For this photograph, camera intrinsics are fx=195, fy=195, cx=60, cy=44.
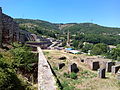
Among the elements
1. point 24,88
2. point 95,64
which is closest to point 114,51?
point 95,64

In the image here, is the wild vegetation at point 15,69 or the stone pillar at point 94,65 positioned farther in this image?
the stone pillar at point 94,65

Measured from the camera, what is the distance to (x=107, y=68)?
859 inches

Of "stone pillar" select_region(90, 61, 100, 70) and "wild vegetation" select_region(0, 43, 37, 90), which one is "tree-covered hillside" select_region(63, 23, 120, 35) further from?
"wild vegetation" select_region(0, 43, 37, 90)

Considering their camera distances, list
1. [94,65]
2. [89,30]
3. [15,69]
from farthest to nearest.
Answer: [89,30] → [94,65] → [15,69]

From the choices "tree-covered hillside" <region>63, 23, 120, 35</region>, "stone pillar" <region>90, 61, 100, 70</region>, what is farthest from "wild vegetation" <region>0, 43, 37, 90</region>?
"tree-covered hillside" <region>63, 23, 120, 35</region>

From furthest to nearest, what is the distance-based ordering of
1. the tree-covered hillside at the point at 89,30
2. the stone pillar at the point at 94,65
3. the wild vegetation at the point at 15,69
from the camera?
the tree-covered hillside at the point at 89,30 < the stone pillar at the point at 94,65 < the wild vegetation at the point at 15,69

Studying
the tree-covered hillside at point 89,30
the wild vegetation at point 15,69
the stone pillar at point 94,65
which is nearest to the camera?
the wild vegetation at point 15,69

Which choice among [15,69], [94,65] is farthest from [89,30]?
[15,69]

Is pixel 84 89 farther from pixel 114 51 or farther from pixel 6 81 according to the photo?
pixel 114 51

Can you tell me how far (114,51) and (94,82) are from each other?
43281mm

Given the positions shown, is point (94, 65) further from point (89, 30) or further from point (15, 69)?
point (89, 30)

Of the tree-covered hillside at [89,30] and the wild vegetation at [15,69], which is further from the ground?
the wild vegetation at [15,69]

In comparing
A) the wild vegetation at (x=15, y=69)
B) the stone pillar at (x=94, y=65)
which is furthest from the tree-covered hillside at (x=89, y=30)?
the wild vegetation at (x=15, y=69)

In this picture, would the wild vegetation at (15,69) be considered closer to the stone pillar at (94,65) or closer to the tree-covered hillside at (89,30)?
the stone pillar at (94,65)
